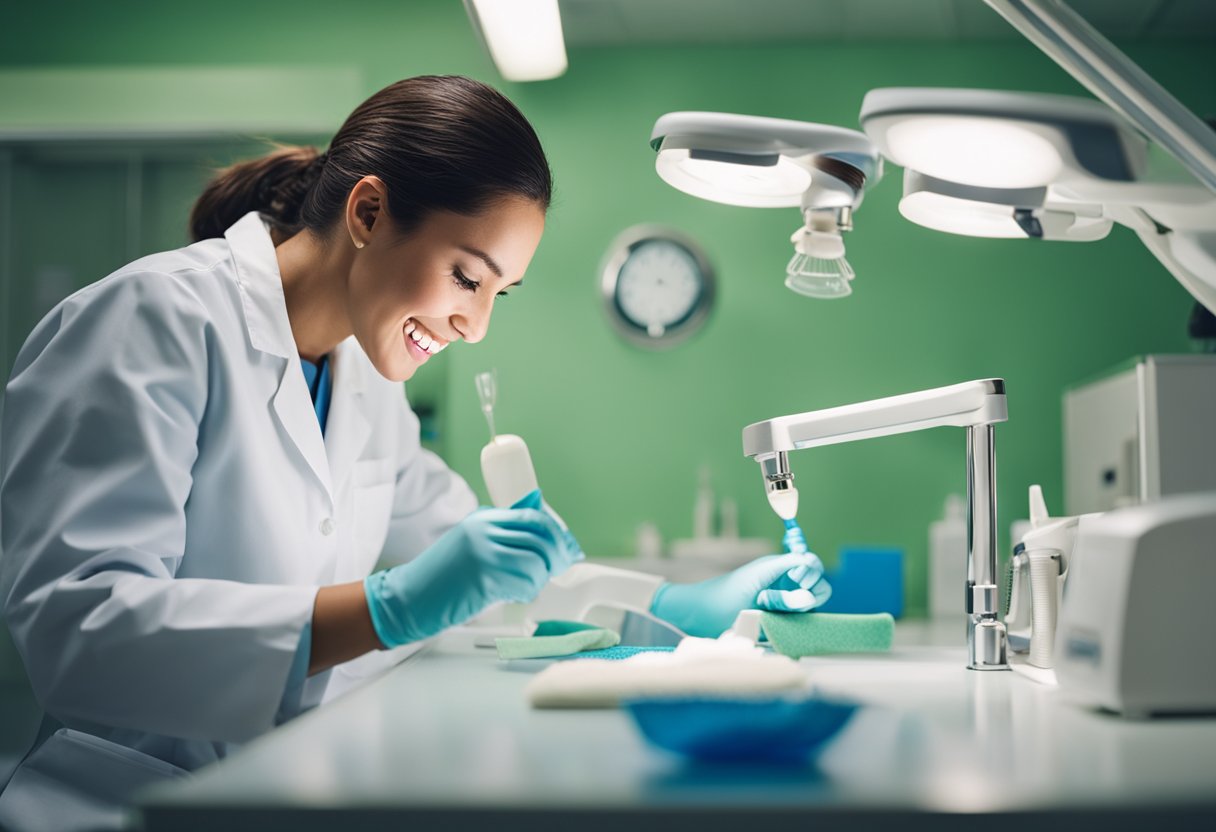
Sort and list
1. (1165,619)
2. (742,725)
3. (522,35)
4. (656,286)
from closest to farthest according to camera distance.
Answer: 1. (742,725)
2. (1165,619)
3. (522,35)
4. (656,286)

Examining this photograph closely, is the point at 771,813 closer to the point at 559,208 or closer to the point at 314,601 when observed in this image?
the point at 314,601

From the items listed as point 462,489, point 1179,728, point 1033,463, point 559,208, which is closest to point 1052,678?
point 1179,728

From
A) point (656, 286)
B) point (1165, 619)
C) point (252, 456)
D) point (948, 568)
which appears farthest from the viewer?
point (656, 286)

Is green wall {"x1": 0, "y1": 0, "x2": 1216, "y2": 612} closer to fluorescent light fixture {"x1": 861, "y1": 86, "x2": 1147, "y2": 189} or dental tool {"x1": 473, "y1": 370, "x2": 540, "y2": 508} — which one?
dental tool {"x1": 473, "y1": 370, "x2": 540, "y2": 508}

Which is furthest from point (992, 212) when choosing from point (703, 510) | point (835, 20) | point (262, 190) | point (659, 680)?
point (835, 20)

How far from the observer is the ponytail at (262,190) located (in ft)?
5.37

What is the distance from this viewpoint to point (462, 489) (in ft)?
6.09

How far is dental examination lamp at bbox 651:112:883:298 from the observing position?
103cm

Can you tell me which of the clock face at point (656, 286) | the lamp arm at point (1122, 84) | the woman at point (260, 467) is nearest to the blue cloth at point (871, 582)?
the clock face at point (656, 286)

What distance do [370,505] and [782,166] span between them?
857 millimetres

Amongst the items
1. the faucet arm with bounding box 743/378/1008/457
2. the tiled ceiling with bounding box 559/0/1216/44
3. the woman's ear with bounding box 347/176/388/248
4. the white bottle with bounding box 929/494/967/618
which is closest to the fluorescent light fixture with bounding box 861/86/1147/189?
the faucet arm with bounding box 743/378/1008/457

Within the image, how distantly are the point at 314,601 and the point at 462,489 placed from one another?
83 centimetres

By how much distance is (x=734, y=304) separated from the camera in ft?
11.2

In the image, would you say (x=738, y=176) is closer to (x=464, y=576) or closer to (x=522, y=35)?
(x=464, y=576)
